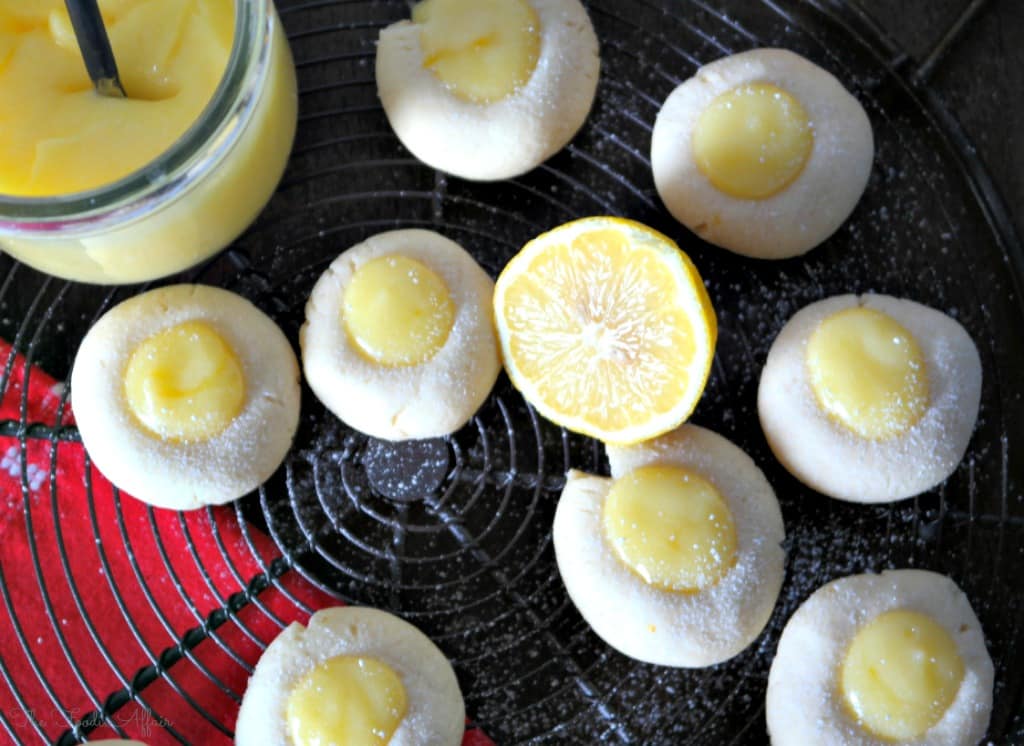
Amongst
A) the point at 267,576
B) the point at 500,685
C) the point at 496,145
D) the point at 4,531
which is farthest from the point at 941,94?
the point at 4,531

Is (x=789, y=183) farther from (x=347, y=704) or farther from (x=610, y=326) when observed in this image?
(x=347, y=704)

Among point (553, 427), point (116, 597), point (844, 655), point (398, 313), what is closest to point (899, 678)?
point (844, 655)

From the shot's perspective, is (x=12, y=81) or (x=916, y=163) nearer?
(x=12, y=81)

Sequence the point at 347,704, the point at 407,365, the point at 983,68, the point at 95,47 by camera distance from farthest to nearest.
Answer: the point at 983,68 < the point at 407,365 < the point at 347,704 < the point at 95,47

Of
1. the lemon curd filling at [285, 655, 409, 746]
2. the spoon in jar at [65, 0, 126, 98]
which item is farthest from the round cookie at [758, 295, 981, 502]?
the spoon in jar at [65, 0, 126, 98]

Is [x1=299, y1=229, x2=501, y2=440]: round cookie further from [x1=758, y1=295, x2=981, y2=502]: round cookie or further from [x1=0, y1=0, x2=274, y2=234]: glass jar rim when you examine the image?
[x1=758, y1=295, x2=981, y2=502]: round cookie

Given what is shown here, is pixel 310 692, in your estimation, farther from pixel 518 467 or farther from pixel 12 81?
pixel 12 81

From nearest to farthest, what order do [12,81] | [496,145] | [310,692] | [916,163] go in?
[12,81] < [310,692] < [496,145] < [916,163]
